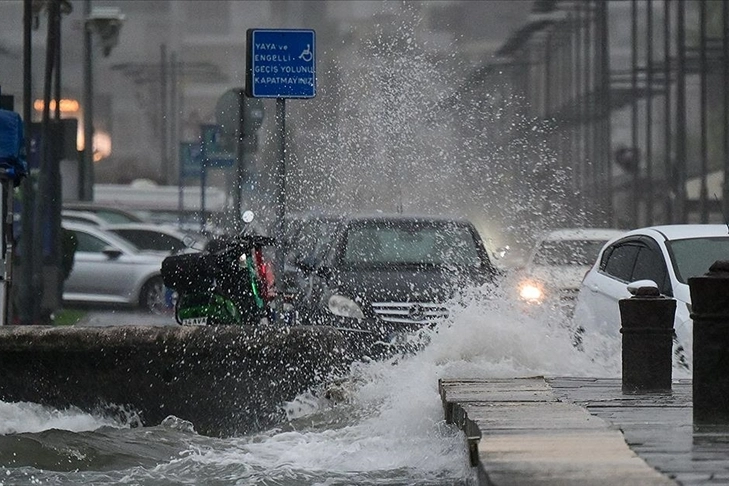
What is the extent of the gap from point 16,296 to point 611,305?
12.0 metres

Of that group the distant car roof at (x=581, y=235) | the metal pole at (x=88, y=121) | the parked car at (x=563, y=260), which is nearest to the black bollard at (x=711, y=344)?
the parked car at (x=563, y=260)

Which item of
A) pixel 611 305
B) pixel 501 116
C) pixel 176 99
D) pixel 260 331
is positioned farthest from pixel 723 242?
pixel 176 99

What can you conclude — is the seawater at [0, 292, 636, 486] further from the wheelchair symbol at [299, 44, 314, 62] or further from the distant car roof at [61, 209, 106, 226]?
the distant car roof at [61, 209, 106, 226]

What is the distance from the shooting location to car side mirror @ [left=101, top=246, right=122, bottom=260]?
28.7 meters

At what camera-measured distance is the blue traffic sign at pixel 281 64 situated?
15.3 m

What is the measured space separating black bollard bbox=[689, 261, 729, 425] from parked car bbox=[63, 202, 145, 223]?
28668 millimetres

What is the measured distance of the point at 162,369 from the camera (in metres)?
10.7

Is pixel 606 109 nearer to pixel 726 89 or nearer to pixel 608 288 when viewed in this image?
pixel 726 89

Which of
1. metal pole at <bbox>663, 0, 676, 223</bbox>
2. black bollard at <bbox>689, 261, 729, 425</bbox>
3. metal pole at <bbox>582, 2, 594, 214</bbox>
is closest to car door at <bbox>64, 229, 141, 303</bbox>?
metal pole at <bbox>663, 0, 676, 223</bbox>

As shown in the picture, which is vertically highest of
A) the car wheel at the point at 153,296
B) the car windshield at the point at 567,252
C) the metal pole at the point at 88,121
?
the metal pole at the point at 88,121

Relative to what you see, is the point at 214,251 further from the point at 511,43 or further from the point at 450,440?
the point at 511,43

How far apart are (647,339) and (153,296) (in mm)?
20602

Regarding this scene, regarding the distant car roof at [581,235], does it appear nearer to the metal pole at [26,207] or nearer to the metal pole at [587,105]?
the metal pole at [26,207]

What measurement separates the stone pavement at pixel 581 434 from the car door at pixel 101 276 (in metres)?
Answer: 20.0
